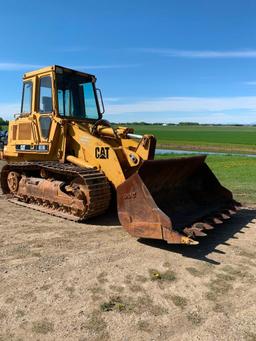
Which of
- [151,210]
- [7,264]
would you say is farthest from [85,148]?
[7,264]

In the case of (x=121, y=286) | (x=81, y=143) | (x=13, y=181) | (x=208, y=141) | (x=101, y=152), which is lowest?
(x=121, y=286)

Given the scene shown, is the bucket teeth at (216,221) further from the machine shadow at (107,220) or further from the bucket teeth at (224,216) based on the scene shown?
the machine shadow at (107,220)

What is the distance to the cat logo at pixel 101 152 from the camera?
746 cm

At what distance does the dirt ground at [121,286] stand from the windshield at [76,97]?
3.18 m

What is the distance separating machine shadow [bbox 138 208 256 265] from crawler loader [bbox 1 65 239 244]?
267mm

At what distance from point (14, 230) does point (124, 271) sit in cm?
283

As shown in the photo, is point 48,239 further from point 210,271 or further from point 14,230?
point 210,271

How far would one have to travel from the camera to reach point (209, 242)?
248 inches

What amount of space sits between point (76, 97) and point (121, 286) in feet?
18.8

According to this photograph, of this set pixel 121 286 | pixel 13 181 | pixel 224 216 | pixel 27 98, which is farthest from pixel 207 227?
pixel 27 98

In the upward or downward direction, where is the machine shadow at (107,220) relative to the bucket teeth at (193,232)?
downward

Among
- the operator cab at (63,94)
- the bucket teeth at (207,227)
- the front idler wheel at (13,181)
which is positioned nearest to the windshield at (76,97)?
the operator cab at (63,94)

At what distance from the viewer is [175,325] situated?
12.1 feet

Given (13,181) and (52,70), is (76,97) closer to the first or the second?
(52,70)
